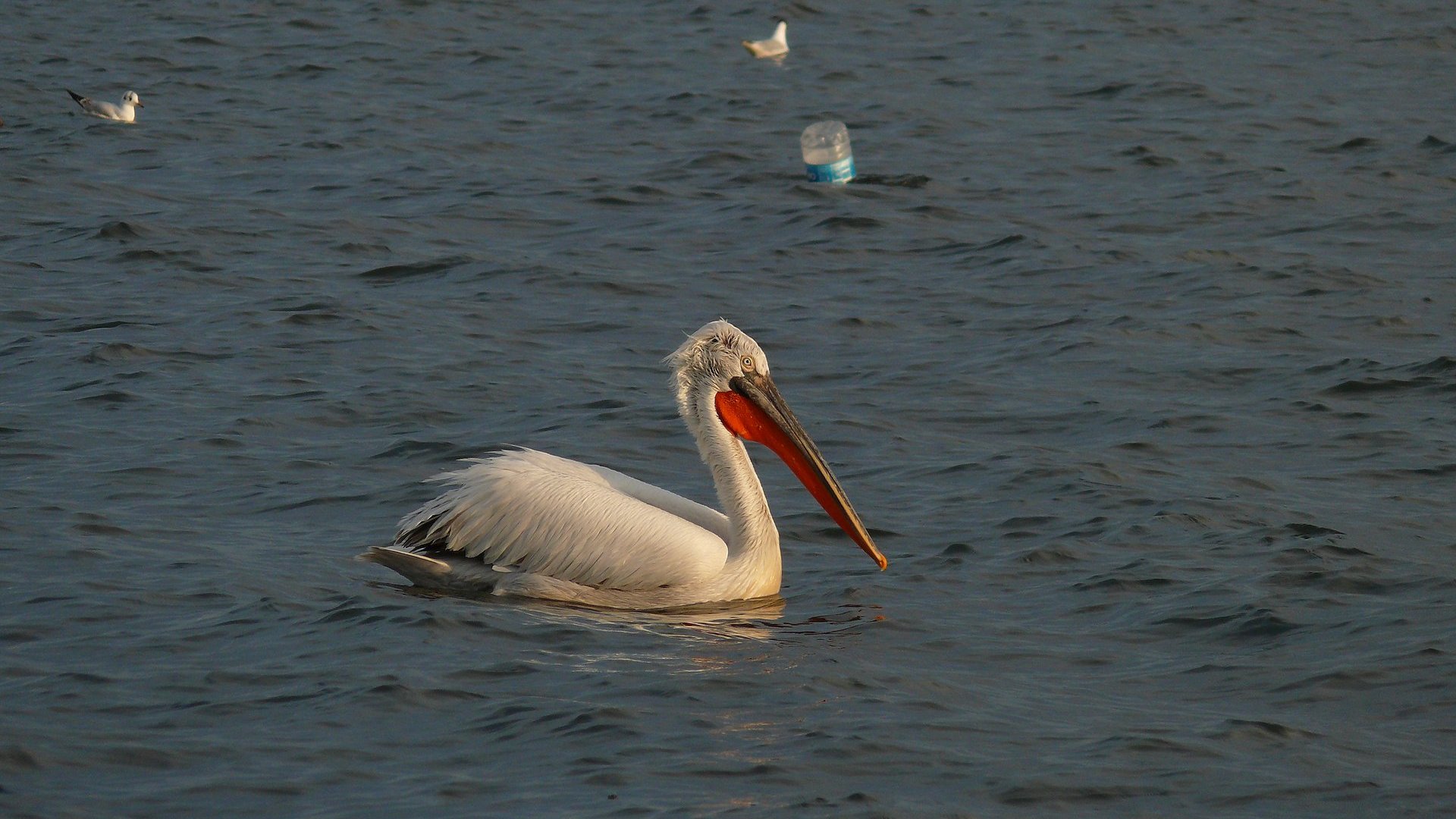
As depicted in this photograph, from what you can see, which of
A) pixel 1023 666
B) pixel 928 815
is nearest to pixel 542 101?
pixel 1023 666

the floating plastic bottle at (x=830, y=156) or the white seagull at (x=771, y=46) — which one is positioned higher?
the white seagull at (x=771, y=46)

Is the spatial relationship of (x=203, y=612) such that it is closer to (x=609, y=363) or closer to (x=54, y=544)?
(x=54, y=544)

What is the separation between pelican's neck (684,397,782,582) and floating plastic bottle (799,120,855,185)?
6.78 m

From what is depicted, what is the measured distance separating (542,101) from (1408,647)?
1161 centimetres

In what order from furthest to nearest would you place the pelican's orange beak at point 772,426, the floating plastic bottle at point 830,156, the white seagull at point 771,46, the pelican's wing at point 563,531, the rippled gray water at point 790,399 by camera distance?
the white seagull at point 771,46
the floating plastic bottle at point 830,156
the pelican's orange beak at point 772,426
the pelican's wing at point 563,531
the rippled gray water at point 790,399

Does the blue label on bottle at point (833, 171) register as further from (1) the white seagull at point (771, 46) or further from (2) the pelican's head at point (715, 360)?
(2) the pelican's head at point (715, 360)

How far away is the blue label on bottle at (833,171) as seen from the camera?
1371 cm

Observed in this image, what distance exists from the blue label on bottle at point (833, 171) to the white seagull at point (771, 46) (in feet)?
16.5

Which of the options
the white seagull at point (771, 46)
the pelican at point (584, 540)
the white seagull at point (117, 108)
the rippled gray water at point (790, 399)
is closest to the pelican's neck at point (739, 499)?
the pelican at point (584, 540)

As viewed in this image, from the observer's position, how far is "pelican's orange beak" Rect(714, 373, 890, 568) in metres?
7.12

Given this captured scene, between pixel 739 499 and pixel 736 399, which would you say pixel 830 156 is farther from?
pixel 739 499

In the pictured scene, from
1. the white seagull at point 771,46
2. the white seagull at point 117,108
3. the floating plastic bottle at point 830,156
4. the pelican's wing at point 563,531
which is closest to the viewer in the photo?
the pelican's wing at point 563,531

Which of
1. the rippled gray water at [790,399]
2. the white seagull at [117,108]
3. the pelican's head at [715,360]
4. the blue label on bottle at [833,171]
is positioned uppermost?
the white seagull at [117,108]

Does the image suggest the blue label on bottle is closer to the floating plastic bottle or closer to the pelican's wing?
the floating plastic bottle
